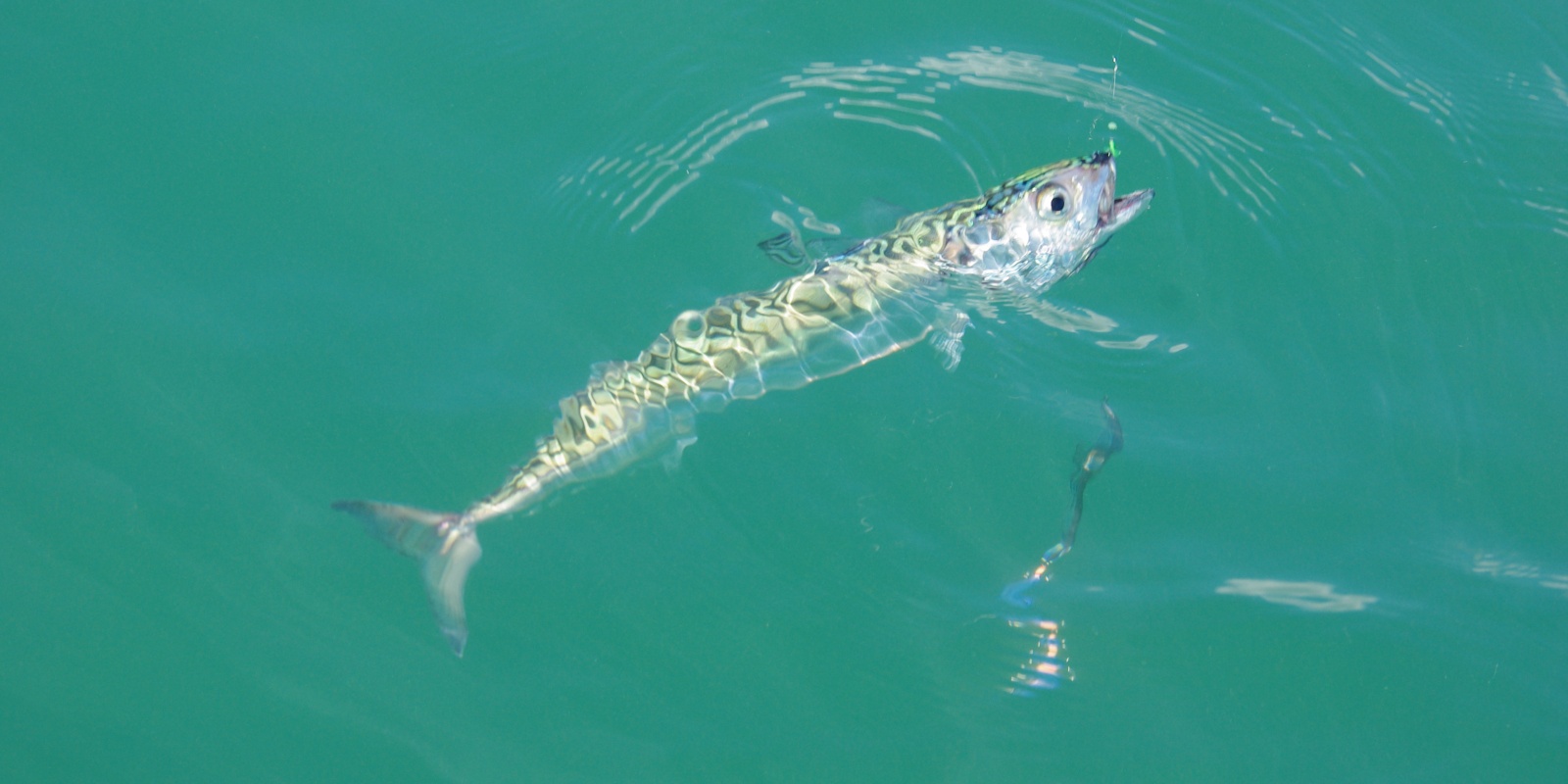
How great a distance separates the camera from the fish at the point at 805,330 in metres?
4.73

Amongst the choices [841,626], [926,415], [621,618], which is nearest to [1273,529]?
[926,415]

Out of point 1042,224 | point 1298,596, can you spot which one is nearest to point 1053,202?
point 1042,224

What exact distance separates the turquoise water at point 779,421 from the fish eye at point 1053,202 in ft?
2.37

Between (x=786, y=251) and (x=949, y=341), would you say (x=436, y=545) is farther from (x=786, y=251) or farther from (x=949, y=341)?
(x=949, y=341)

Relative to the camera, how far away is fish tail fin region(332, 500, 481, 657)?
15.1ft

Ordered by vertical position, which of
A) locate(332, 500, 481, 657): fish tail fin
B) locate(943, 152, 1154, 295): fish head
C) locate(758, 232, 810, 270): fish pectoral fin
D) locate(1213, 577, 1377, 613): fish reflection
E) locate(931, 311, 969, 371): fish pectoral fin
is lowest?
locate(1213, 577, 1377, 613): fish reflection

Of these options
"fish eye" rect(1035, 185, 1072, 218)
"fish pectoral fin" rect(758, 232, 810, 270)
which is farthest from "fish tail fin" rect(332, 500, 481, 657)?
"fish eye" rect(1035, 185, 1072, 218)

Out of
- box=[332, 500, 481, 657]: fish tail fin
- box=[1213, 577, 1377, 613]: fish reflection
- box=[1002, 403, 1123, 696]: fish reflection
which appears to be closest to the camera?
box=[332, 500, 481, 657]: fish tail fin

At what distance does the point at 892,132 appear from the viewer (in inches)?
228

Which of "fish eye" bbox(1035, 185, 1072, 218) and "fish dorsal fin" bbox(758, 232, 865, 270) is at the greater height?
"fish dorsal fin" bbox(758, 232, 865, 270)

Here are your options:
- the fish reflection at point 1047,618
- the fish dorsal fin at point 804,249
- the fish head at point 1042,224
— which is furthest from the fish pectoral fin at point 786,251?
the fish reflection at point 1047,618

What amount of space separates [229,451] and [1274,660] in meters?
5.34

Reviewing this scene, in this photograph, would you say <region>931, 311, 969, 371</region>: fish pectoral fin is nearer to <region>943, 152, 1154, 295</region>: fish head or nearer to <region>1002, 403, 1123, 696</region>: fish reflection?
<region>943, 152, 1154, 295</region>: fish head

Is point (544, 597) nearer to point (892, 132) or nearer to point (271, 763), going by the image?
point (271, 763)
